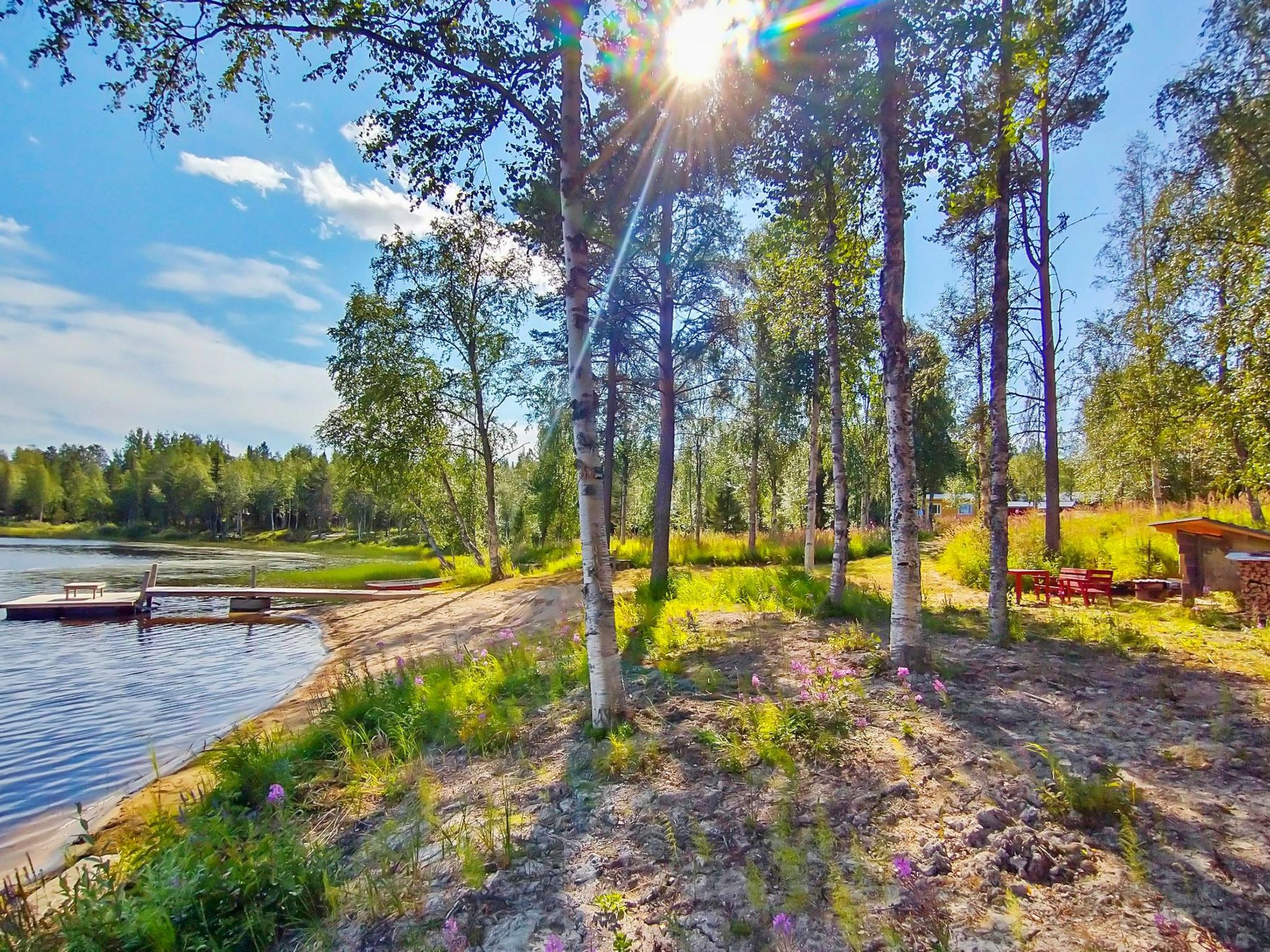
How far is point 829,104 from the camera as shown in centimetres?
659

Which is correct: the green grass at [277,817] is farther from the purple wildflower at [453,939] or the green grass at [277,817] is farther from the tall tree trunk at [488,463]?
the tall tree trunk at [488,463]

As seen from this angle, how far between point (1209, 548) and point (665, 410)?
9885 millimetres

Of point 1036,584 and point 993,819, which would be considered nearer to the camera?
point 993,819

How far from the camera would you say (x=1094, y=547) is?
1339cm

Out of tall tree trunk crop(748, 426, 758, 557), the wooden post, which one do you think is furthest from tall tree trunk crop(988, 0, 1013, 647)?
tall tree trunk crop(748, 426, 758, 557)

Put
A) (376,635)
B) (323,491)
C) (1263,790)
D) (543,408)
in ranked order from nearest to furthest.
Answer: (1263,790)
(376,635)
(543,408)
(323,491)

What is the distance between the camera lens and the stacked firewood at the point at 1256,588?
7465mm

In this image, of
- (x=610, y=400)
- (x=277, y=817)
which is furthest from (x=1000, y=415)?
(x=610, y=400)

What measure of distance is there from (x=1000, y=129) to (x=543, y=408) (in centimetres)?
1646

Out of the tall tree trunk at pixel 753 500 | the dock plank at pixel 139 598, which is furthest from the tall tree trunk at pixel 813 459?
the dock plank at pixel 139 598

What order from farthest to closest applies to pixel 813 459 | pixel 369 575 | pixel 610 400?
1. pixel 369 575
2. pixel 813 459
3. pixel 610 400

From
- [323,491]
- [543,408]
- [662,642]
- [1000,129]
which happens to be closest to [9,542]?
[323,491]

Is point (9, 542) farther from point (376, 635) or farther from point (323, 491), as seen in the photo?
point (376, 635)

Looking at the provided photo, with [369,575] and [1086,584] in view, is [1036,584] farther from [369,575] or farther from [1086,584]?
[369,575]
